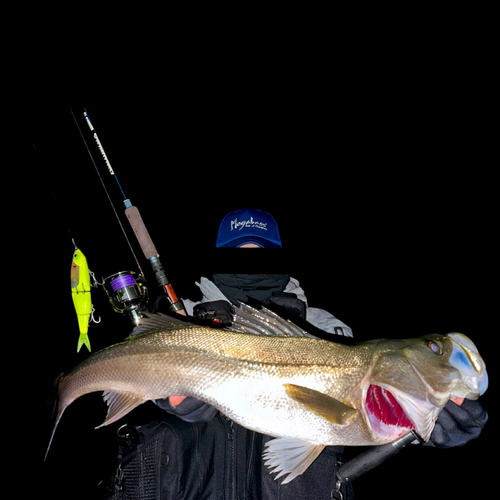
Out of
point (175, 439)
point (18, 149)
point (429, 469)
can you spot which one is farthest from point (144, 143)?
point (175, 439)

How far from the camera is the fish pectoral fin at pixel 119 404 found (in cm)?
152

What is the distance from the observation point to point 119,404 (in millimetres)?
1554

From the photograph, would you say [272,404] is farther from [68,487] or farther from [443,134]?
[443,134]

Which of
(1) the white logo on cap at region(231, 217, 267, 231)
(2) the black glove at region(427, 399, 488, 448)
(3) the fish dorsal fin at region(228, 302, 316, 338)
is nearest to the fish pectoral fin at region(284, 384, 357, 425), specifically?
(3) the fish dorsal fin at region(228, 302, 316, 338)

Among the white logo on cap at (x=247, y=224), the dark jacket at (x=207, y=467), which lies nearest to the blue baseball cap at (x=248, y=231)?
the white logo on cap at (x=247, y=224)

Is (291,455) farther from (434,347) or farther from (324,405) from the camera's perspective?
(434,347)

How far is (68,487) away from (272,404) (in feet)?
24.4

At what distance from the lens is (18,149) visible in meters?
14.7

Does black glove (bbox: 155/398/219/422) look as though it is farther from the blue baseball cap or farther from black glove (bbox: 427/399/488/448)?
the blue baseball cap

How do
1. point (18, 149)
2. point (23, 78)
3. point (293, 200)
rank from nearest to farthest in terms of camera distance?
point (23, 78)
point (18, 149)
point (293, 200)

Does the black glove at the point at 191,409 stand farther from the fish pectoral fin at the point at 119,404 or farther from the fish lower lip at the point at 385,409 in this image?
the fish lower lip at the point at 385,409

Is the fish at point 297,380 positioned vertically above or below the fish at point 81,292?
below

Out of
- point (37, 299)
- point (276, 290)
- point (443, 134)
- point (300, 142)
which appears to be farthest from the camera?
point (300, 142)

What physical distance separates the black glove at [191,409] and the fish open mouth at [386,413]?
69cm
